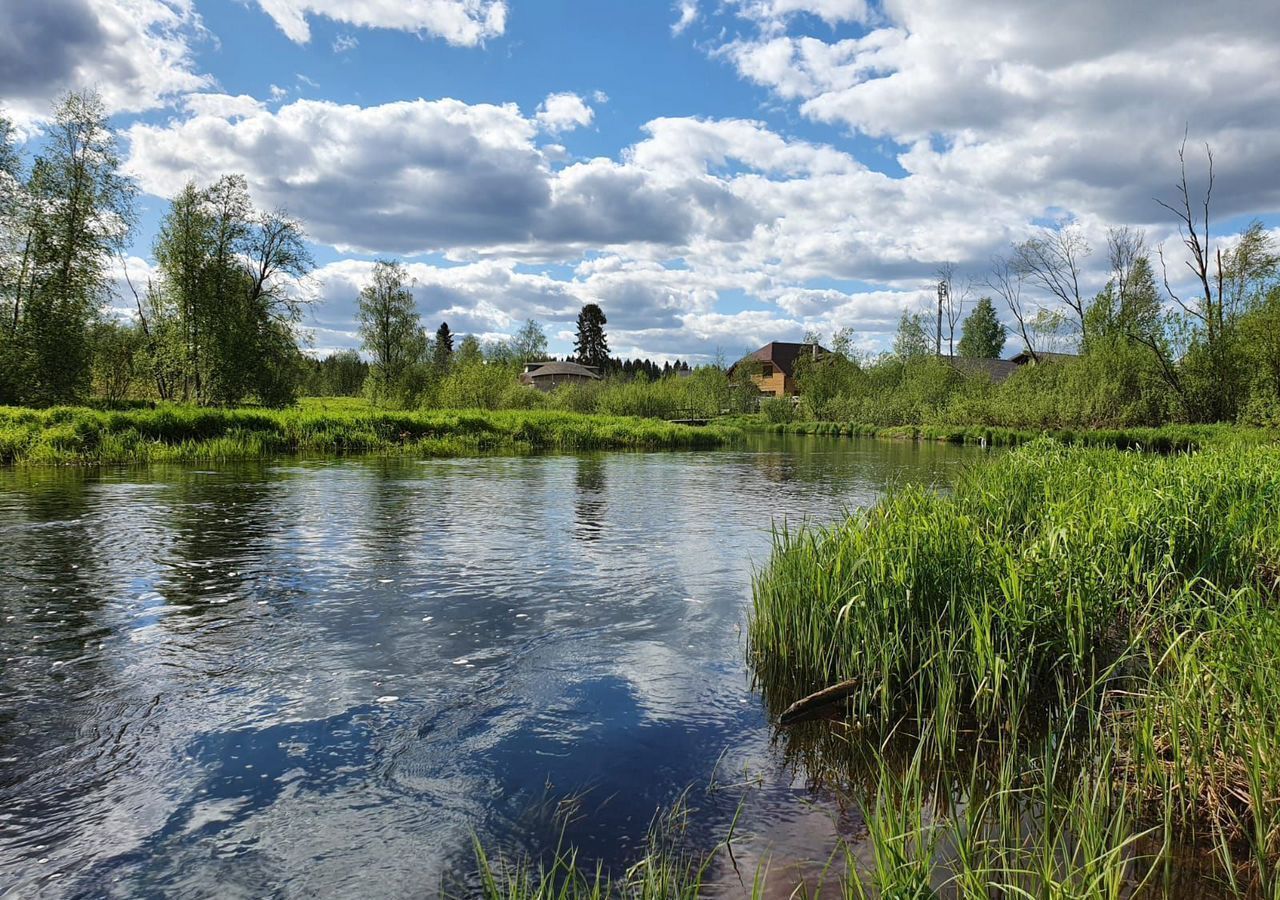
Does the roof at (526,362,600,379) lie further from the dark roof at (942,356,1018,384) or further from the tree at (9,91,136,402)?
the tree at (9,91,136,402)

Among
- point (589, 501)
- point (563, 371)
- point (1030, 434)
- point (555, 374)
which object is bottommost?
point (589, 501)

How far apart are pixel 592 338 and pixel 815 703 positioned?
5277 inches

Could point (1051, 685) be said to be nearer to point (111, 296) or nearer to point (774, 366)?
point (111, 296)

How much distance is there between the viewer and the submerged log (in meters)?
6.03

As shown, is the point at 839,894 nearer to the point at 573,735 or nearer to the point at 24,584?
the point at 573,735

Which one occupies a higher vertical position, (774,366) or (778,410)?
(774,366)

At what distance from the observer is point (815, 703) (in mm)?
6121

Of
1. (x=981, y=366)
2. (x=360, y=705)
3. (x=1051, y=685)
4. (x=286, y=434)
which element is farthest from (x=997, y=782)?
(x=981, y=366)

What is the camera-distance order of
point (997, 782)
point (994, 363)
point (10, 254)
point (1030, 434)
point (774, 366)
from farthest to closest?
1. point (774, 366)
2. point (994, 363)
3. point (1030, 434)
4. point (10, 254)
5. point (997, 782)

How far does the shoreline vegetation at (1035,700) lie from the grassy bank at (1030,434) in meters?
10.0

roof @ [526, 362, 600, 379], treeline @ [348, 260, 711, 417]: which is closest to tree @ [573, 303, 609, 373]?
roof @ [526, 362, 600, 379]

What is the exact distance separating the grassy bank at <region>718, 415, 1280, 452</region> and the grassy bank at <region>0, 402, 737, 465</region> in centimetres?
1787

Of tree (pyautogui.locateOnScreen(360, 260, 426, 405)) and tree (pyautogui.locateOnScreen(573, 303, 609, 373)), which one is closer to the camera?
tree (pyautogui.locateOnScreen(360, 260, 426, 405))

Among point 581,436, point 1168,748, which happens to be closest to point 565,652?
point 1168,748
